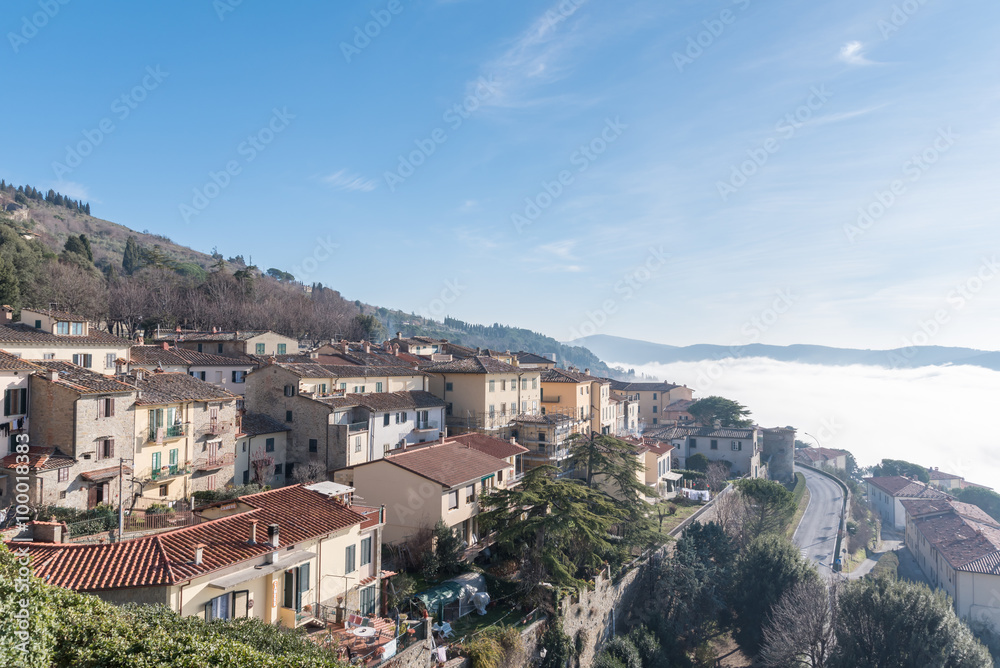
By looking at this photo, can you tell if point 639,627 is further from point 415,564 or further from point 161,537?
point 161,537

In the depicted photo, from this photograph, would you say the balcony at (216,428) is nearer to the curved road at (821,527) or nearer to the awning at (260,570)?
the awning at (260,570)

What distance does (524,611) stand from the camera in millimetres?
23234

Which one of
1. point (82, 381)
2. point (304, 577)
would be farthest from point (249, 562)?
point (82, 381)

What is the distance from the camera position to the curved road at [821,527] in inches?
1705

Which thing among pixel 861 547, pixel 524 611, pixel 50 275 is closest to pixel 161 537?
pixel 524 611

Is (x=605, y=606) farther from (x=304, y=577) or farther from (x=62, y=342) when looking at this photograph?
(x=62, y=342)

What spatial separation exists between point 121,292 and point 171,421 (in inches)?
1806

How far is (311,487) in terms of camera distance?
2148 cm

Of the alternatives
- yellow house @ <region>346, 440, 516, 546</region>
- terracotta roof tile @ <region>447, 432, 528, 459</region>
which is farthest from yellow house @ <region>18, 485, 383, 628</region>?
terracotta roof tile @ <region>447, 432, 528, 459</region>

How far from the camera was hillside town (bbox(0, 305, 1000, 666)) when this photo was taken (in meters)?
15.7

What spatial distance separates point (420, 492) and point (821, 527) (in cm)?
4196

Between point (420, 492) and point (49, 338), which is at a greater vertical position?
point (49, 338)

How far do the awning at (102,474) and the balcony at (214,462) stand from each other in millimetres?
4004

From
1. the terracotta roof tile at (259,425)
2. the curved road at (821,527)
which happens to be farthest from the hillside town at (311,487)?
the curved road at (821,527)
